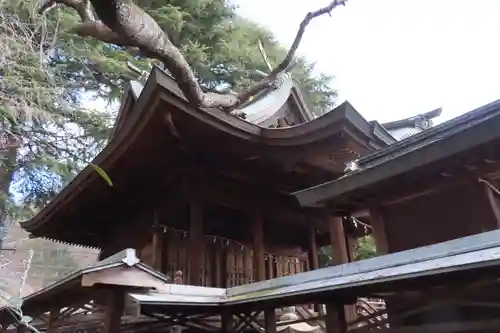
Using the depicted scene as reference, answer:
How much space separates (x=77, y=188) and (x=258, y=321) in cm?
391

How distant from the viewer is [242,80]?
14.8 metres

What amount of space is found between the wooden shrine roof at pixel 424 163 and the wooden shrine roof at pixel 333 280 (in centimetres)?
102

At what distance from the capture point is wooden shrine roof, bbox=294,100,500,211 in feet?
12.7

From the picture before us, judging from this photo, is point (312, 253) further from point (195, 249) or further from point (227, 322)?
point (227, 322)

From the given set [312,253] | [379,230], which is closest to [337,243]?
[379,230]

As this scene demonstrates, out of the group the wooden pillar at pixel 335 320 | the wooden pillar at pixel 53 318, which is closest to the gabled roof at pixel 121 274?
the wooden pillar at pixel 335 320

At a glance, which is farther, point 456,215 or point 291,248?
point 291,248

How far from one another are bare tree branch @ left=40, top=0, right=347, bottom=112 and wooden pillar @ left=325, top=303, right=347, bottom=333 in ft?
7.68

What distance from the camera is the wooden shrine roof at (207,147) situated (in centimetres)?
533

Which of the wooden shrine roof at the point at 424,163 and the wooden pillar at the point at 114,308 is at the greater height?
the wooden shrine roof at the point at 424,163

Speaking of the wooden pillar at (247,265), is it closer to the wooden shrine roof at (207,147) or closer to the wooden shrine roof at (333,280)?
the wooden shrine roof at (207,147)

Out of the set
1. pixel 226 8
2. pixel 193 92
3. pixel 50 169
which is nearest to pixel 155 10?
pixel 226 8

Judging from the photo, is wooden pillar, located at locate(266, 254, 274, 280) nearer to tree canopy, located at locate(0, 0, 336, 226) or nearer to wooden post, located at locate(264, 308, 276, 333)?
wooden post, located at locate(264, 308, 276, 333)

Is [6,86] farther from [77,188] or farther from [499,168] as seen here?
[499,168]
